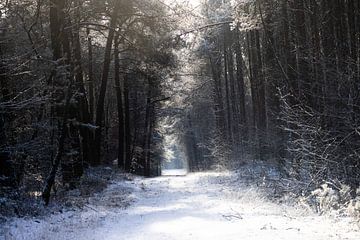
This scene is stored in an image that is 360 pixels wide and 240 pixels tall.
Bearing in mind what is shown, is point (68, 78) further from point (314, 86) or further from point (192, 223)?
point (314, 86)

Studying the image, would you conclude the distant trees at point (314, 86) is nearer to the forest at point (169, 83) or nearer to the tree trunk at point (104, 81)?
the forest at point (169, 83)

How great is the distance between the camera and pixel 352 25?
1429 cm

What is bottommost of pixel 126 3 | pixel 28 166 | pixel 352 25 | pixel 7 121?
pixel 28 166

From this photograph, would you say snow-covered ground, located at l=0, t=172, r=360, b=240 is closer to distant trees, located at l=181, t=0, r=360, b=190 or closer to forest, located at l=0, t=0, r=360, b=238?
forest, located at l=0, t=0, r=360, b=238

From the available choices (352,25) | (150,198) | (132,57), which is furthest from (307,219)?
(132,57)

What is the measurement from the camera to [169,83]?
3734 cm

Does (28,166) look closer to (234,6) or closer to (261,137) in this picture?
(234,6)

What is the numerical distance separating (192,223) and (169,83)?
2702 centimetres

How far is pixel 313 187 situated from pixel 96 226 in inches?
224

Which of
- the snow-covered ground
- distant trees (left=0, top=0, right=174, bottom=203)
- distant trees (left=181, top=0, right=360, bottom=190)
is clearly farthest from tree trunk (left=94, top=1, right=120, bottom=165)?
the snow-covered ground

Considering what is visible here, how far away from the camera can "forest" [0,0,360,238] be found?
40.8 ft

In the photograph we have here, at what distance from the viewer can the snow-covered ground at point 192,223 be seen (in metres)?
9.05

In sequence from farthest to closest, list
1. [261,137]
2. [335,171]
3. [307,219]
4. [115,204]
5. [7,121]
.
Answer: [261,137], [115,204], [7,121], [335,171], [307,219]

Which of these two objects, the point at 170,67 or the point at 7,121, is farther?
the point at 170,67
